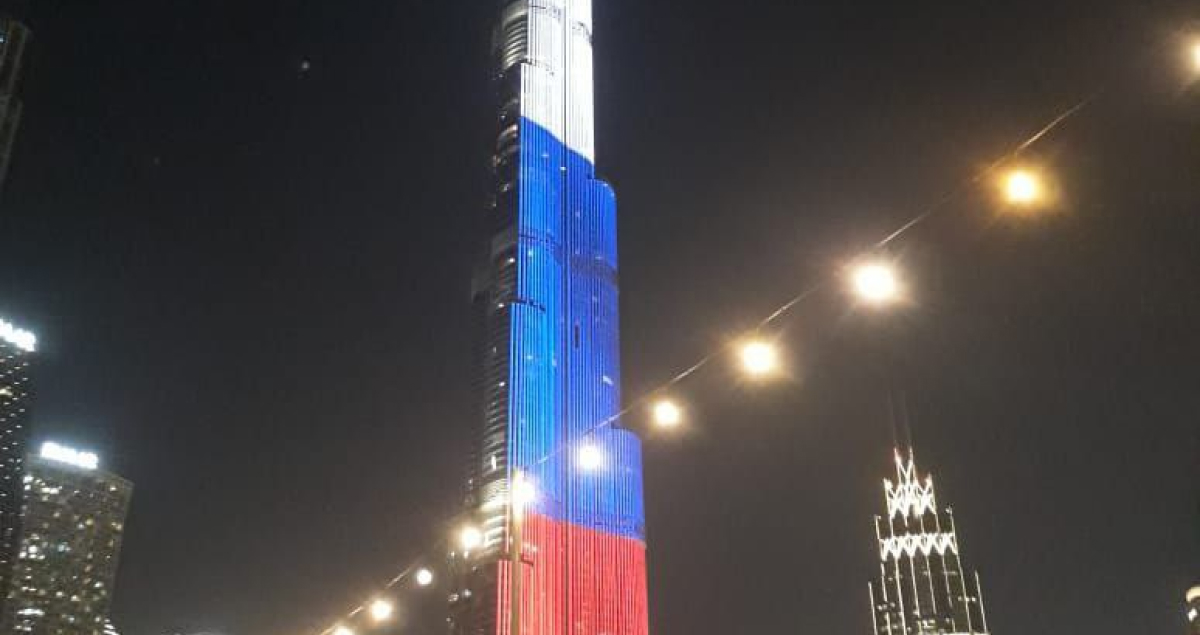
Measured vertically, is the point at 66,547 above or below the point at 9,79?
above

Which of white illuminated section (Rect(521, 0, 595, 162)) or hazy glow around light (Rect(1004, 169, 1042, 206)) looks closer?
hazy glow around light (Rect(1004, 169, 1042, 206))

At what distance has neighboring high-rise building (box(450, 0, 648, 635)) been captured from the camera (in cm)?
8594

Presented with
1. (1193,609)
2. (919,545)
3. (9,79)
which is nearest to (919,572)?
(919,545)

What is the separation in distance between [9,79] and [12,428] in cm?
6843

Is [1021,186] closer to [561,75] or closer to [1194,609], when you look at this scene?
[1194,609]

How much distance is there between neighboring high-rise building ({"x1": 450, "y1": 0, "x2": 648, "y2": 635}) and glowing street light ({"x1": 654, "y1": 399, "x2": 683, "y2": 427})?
67452 millimetres

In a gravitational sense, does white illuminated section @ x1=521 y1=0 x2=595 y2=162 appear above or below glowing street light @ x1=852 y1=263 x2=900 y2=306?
above

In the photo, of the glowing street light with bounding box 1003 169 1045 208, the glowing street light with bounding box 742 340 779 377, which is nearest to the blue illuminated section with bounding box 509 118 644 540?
the glowing street light with bounding box 742 340 779 377

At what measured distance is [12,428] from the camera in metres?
109

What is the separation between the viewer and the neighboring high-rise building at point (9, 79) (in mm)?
49938

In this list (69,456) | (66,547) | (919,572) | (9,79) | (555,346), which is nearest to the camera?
(9,79)

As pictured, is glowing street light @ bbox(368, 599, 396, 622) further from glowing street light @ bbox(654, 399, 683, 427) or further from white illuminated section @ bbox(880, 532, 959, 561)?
white illuminated section @ bbox(880, 532, 959, 561)

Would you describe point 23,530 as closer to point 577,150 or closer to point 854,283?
point 577,150

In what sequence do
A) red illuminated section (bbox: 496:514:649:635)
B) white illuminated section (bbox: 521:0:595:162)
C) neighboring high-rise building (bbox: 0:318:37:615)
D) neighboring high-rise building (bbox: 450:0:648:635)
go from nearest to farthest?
red illuminated section (bbox: 496:514:649:635) < neighboring high-rise building (bbox: 450:0:648:635) < white illuminated section (bbox: 521:0:595:162) < neighboring high-rise building (bbox: 0:318:37:615)
